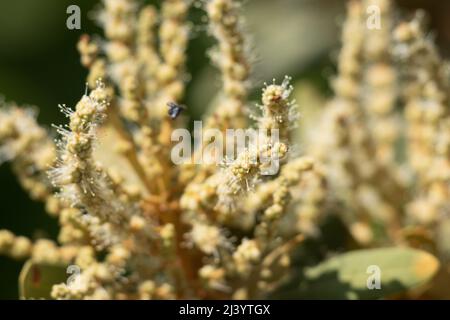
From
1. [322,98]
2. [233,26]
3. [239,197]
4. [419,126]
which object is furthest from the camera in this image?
[322,98]

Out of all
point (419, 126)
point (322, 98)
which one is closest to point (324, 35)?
point (322, 98)

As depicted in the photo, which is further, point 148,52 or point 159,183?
point 148,52

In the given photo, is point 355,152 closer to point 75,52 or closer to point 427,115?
point 427,115

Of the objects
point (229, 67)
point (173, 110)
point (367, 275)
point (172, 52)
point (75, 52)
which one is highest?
point (75, 52)

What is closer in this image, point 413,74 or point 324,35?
point 413,74

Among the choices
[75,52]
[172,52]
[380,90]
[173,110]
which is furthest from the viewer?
[75,52]

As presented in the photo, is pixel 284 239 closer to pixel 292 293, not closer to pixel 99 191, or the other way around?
pixel 292 293

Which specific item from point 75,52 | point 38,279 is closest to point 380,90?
point 75,52
